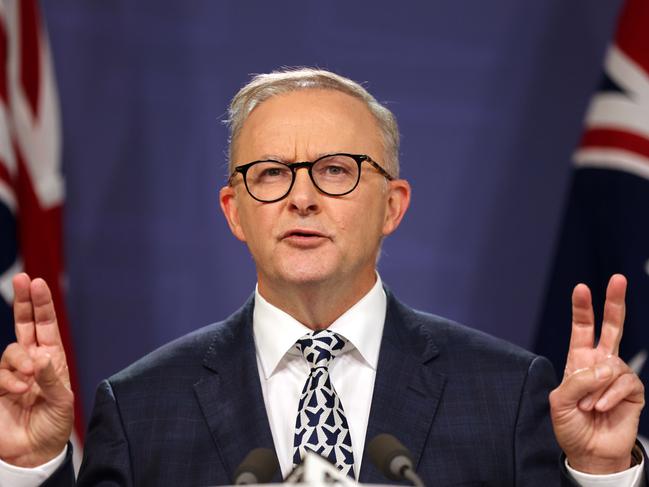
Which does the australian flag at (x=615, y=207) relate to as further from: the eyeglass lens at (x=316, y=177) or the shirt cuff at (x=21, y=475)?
the shirt cuff at (x=21, y=475)

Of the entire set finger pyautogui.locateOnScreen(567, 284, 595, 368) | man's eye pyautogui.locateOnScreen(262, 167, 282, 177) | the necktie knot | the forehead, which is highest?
the forehead

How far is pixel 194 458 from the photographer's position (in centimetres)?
206

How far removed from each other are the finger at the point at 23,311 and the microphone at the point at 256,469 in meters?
0.58

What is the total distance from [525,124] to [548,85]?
0.48 ft

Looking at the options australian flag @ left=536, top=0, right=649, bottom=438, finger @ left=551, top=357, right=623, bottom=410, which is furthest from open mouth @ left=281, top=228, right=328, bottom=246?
australian flag @ left=536, top=0, right=649, bottom=438

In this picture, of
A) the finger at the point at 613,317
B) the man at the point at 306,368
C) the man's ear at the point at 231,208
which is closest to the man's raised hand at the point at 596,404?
the finger at the point at 613,317

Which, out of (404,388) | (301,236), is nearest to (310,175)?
(301,236)

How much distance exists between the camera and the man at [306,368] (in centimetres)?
201

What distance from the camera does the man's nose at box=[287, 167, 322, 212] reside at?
2.09 meters

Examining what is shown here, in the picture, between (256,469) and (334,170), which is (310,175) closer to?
(334,170)

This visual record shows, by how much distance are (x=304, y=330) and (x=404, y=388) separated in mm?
238

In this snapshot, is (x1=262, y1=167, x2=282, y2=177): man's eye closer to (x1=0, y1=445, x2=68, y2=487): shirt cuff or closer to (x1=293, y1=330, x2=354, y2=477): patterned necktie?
(x1=293, y1=330, x2=354, y2=477): patterned necktie

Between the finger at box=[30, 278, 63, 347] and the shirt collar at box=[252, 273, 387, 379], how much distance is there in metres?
0.46

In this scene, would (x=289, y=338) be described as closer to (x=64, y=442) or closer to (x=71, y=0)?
(x=64, y=442)
